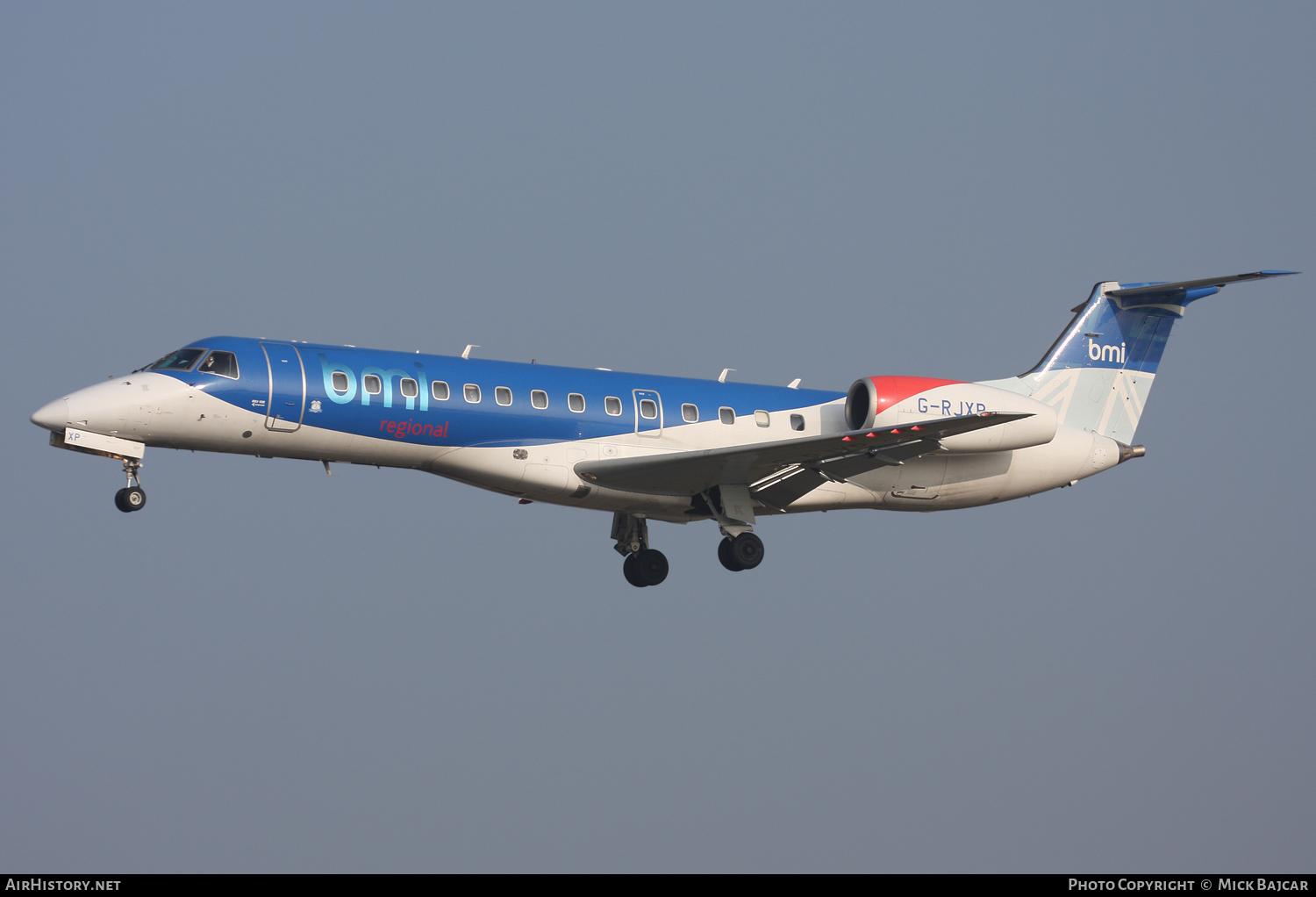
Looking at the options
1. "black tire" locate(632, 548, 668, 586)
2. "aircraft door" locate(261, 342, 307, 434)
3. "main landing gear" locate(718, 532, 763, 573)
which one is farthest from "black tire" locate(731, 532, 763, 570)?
"aircraft door" locate(261, 342, 307, 434)

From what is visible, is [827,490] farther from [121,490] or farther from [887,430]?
[121,490]

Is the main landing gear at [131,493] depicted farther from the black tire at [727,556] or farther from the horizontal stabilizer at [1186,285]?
the horizontal stabilizer at [1186,285]

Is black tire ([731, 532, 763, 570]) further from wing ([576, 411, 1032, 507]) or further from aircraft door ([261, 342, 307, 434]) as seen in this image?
aircraft door ([261, 342, 307, 434])

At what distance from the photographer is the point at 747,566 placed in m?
26.5

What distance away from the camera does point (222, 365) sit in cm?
2314

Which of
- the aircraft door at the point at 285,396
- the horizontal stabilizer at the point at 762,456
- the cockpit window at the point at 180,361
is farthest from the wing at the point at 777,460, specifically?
the cockpit window at the point at 180,361

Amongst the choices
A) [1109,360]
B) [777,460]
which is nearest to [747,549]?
[777,460]

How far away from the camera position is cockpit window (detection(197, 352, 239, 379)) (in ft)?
75.7

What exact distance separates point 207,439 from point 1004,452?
1427cm

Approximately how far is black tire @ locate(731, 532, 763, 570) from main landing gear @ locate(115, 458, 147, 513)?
32.2ft

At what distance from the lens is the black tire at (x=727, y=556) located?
86.7 feet

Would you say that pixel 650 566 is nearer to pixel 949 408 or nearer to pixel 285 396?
pixel 949 408

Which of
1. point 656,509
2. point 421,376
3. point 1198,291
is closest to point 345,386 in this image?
point 421,376

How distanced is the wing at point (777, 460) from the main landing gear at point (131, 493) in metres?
6.76
